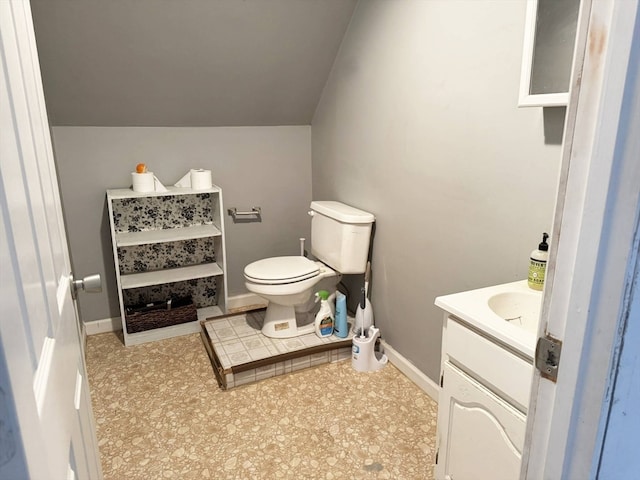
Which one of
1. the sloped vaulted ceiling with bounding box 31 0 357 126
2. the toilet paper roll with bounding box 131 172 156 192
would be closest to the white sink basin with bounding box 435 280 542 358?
the sloped vaulted ceiling with bounding box 31 0 357 126

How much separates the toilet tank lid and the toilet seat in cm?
33

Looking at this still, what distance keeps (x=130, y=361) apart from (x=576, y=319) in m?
2.57

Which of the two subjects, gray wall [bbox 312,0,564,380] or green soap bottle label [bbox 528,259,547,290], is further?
gray wall [bbox 312,0,564,380]

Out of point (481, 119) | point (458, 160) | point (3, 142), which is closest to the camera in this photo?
point (3, 142)

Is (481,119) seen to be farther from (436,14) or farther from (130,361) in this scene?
(130,361)

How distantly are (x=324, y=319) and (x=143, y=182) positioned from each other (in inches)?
53.5

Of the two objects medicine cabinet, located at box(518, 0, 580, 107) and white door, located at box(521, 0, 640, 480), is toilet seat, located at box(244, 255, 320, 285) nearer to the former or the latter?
medicine cabinet, located at box(518, 0, 580, 107)

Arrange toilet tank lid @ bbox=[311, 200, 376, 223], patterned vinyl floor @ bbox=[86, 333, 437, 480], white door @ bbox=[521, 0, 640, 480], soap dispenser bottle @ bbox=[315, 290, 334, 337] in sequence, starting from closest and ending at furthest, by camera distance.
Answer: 1. white door @ bbox=[521, 0, 640, 480]
2. patterned vinyl floor @ bbox=[86, 333, 437, 480]
3. toilet tank lid @ bbox=[311, 200, 376, 223]
4. soap dispenser bottle @ bbox=[315, 290, 334, 337]

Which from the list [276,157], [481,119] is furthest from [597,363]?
[276,157]

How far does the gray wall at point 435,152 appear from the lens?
1687 mm

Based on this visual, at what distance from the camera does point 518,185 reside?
67.1 inches

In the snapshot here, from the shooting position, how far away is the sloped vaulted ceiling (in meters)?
2.23

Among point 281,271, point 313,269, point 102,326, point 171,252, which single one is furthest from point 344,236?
point 102,326

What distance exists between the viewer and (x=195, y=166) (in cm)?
303
